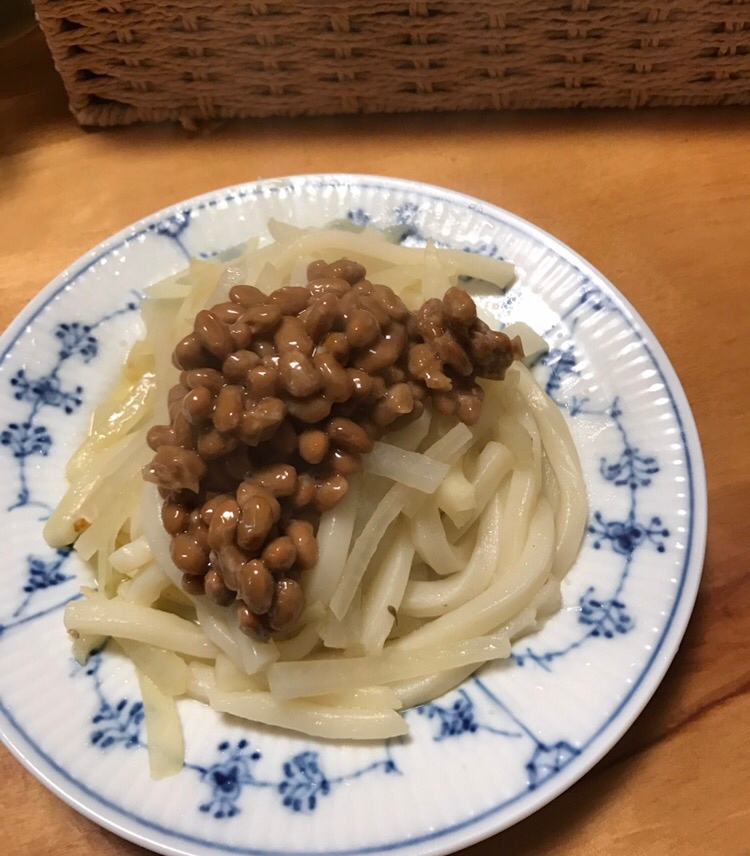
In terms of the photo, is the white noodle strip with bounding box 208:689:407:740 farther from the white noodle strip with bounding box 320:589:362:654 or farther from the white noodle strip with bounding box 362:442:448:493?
the white noodle strip with bounding box 362:442:448:493

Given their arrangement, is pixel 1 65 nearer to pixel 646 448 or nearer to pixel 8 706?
pixel 8 706

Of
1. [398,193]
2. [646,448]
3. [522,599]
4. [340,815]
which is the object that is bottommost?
[340,815]

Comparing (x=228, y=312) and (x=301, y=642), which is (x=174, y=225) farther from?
(x=301, y=642)

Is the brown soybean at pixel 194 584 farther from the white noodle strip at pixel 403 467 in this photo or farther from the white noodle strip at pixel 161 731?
the white noodle strip at pixel 403 467

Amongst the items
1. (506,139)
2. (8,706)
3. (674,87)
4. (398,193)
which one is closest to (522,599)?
(8,706)

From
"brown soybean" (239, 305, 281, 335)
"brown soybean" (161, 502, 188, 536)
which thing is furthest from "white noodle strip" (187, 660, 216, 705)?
"brown soybean" (239, 305, 281, 335)

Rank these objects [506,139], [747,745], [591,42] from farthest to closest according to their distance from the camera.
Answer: [506,139] → [591,42] → [747,745]

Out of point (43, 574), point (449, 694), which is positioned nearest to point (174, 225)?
point (43, 574)
